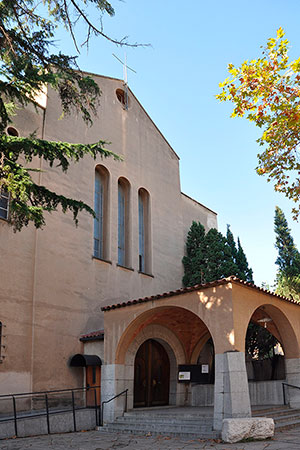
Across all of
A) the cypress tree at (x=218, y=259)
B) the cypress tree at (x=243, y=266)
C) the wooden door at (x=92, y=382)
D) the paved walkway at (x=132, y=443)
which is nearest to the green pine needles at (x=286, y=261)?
the cypress tree at (x=243, y=266)

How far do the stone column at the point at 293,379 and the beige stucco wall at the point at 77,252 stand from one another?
654 centimetres

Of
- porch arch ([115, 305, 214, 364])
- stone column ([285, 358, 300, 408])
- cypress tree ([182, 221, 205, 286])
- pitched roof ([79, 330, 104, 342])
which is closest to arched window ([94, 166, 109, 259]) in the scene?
pitched roof ([79, 330, 104, 342])

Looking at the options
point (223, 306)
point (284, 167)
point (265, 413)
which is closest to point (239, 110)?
point (284, 167)

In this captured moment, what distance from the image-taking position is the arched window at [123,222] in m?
18.2

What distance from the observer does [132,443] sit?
9.92 meters

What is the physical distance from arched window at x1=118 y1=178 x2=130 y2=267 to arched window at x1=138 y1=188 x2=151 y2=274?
110cm

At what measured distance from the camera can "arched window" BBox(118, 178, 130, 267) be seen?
18219 millimetres

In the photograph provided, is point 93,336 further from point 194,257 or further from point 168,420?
point 194,257

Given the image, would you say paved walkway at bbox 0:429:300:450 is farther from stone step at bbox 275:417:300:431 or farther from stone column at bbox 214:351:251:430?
stone column at bbox 214:351:251:430

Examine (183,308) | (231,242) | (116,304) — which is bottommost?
(183,308)

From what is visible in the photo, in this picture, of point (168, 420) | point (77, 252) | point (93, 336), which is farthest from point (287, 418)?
point (77, 252)

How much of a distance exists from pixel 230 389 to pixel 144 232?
10.3 metres

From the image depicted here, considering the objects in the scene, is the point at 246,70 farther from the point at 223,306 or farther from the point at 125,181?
the point at 125,181

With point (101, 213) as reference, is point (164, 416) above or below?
below
